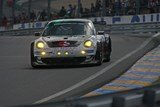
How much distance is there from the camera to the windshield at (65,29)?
47.2 ft

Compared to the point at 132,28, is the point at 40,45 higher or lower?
higher

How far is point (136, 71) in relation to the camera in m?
11.6

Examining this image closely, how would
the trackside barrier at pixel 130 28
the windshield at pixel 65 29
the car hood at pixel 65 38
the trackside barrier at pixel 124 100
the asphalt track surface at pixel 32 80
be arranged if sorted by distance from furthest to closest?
the trackside barrier at pixel 130 28 < the windshield at pixel 65 29 < the car hood at pixel 65 38 < the asphalt track surface at pixel 32 80 < the trackside barrier at pixel 124 100

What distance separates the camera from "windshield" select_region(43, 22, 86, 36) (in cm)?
1439

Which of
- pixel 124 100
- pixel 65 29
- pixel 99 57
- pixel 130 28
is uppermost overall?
pixel 124 100

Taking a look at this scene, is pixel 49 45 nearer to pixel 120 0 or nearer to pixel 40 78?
pixel 40 78

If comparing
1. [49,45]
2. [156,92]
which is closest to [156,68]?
[49,45]

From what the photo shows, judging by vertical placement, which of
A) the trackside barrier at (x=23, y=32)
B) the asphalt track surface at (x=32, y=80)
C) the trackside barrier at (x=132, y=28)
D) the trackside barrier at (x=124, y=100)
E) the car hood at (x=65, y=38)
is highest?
the trackside barrier at (x=124, y=100)

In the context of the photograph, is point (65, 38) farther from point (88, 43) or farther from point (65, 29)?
point (65, 29)

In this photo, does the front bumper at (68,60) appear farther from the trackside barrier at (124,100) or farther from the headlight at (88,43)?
the trackside barrier at (124,100)

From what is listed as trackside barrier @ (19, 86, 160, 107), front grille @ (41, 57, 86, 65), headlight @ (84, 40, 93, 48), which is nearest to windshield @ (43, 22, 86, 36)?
headlight @ (84, 40, 93, 48)

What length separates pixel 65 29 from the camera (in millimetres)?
14539

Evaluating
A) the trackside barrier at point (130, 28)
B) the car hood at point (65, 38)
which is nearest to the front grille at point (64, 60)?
the car hood at point (65, 38)

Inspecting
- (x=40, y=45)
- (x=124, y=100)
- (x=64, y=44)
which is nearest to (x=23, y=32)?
(x=40, y=45)
